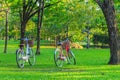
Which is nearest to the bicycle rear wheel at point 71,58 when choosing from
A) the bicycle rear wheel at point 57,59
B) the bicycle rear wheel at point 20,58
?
the bicycle rear wheel at point 57,59

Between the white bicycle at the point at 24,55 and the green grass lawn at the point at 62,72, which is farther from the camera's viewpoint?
the white bicycle at the point at 24,55

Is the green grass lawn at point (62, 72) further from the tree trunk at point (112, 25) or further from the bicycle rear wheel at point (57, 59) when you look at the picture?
the tree trunk at point (112, 25)

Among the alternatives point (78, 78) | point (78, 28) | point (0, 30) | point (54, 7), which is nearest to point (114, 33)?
point (78, 78)

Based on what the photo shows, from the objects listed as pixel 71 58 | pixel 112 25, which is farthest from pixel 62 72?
pixel 71 58

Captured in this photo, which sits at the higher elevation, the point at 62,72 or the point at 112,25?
the point at 112,25

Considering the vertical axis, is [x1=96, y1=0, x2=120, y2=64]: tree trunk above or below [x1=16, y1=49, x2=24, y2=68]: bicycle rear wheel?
above

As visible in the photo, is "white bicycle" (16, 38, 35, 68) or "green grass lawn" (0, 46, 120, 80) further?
"white bicycle" (16, 38, 35, 68)

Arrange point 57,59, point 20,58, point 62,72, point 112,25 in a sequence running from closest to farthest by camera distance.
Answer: point 62,72
point 20,58
point 57,59
point 112,25

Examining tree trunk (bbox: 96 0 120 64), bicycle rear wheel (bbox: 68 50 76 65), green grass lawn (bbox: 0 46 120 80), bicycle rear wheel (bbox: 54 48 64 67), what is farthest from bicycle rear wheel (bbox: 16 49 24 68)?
tree trunk (bbox: 96 0 120 64)

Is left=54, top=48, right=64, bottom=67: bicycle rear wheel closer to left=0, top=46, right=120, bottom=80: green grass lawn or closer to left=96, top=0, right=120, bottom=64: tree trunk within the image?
left=0, top=46, right=120, bottom=80: green grass lawn

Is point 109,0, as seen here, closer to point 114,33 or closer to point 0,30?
point 114,33

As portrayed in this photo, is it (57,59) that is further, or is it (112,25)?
(112,25)

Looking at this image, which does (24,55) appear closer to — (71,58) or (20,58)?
(20,58)

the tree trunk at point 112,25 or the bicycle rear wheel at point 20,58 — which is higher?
the tree trunk at point 112,25
